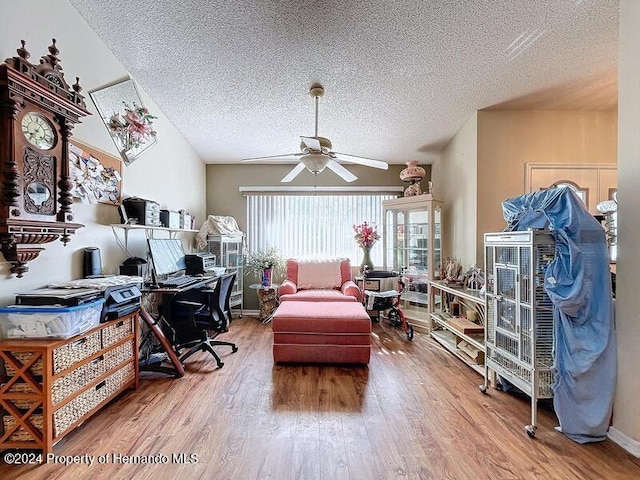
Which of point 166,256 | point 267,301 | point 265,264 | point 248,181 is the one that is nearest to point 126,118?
point 166,256

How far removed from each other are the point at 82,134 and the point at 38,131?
1.82 feet

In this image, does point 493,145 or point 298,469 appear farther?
Answer: point 493,145

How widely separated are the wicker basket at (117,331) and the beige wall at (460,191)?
332cm

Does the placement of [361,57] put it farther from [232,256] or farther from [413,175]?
[232,256]

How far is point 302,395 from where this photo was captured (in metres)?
2.38

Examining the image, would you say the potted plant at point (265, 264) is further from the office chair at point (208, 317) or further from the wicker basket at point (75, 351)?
the wicker basket at point (75, 351)

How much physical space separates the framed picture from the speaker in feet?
1.23

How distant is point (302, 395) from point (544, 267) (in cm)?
194

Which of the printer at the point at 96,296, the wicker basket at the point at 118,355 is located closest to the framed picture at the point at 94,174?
the printer at the point at 96,296

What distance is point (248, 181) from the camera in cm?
507

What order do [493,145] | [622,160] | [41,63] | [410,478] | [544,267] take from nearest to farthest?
[410,478], [41,63], [622,160], [544,267], [493,145]

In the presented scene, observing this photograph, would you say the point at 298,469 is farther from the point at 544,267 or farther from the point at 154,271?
the point at 154,271

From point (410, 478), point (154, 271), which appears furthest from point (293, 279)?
point (410, 478)

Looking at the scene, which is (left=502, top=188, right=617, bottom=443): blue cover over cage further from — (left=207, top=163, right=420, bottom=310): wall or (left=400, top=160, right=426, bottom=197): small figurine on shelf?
(left=207, top=163, right=420, bottom=310): wall
